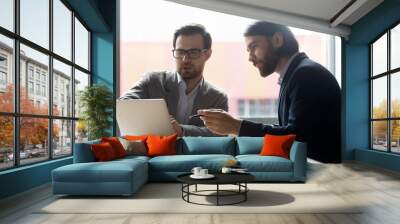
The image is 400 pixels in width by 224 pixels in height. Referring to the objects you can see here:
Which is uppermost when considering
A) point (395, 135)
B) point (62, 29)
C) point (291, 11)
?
point (291, 11)

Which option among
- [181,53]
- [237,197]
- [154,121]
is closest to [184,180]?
[237,197]

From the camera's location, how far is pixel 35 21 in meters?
5.55

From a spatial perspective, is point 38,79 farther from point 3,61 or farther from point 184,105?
point 184,105

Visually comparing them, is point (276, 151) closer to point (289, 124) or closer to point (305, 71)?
point (289, 124)

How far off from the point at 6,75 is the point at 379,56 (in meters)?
7.20

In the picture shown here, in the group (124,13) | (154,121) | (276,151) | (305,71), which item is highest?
(124,13)

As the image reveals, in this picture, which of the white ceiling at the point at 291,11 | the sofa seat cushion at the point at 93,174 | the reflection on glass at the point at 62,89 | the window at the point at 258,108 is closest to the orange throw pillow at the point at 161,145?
the reflection on glass at the point at 62,89

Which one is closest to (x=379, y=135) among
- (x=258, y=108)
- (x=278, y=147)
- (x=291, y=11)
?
(x=258, y=108)

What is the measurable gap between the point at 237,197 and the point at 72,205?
→ 1.84m

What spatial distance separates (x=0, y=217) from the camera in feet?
12.0

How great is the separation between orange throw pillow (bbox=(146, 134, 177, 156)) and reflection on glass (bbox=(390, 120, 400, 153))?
168 inches

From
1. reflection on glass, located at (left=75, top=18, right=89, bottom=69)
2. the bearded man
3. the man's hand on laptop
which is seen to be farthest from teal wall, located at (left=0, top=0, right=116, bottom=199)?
the bearded man

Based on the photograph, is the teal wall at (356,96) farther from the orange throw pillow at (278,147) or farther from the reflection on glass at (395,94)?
the orange throw pillow at (278,147)

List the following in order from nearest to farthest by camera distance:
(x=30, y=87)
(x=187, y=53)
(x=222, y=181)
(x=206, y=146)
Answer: (x=222, y=181) < (x=30, y=87) < (x=206, y=146) < (x=187, y=53)
